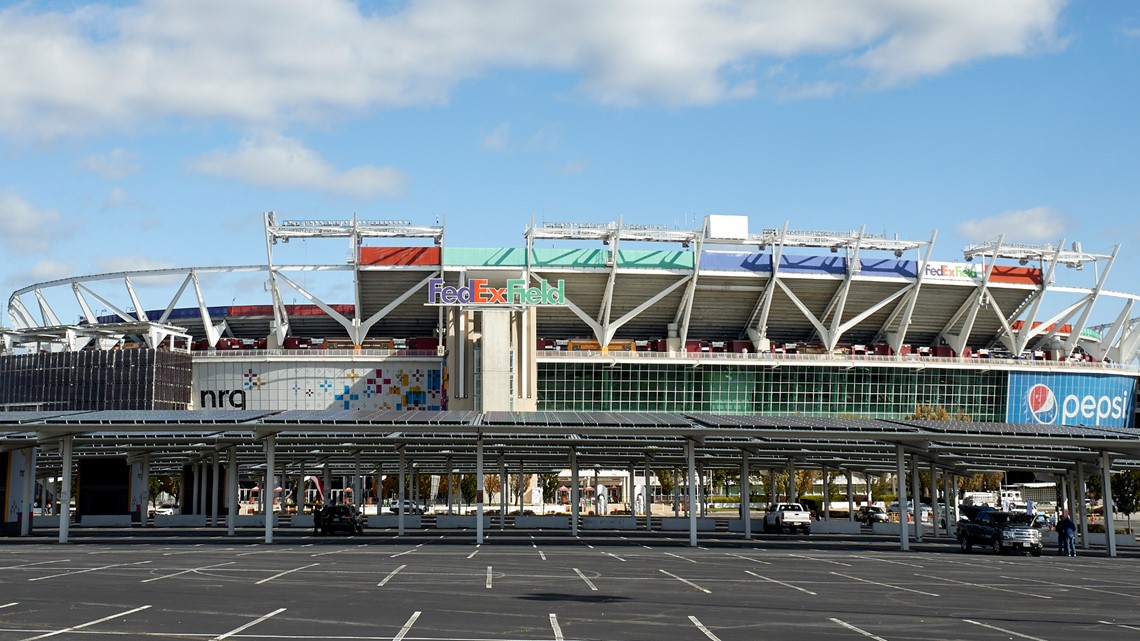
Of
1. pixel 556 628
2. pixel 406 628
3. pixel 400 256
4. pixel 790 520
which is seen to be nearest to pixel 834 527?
pixel 790 520

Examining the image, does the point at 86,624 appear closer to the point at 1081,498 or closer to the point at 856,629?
the point at 856,629

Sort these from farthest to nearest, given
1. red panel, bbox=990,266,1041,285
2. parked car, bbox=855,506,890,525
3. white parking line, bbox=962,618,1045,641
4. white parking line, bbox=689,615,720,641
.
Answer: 1. red panel, bbox=990,266,1041,285
2. parked car, bbox=855,506,890,525
3. white parking line, bbox=962,618,1045,641
4. white parking line, bbox=689,615,720,641

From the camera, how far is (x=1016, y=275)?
10875 cm

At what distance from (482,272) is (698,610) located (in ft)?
278

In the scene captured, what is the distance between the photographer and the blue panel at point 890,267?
4176 inches

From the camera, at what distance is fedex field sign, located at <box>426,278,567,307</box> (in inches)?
3858

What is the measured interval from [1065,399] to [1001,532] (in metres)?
74.2

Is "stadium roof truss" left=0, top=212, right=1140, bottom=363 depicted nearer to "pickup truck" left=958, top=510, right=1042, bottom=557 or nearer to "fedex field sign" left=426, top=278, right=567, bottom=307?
"fedex field sign" left=426, top=278, right=567, bottom=307

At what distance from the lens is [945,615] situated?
861 inches

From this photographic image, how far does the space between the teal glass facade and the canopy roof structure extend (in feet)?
128

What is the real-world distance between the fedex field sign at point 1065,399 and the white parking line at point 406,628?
101 meters

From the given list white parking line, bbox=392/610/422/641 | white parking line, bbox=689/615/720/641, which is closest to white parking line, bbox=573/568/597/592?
white parking line, bbox=689/615/720/641

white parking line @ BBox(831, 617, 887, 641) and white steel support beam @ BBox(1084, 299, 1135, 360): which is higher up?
white steel support beam @ BBox(1084, 299, 1135, 360)

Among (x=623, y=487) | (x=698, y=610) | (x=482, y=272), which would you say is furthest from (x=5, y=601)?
(x=623, y=487)
